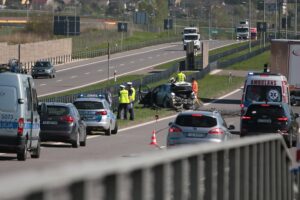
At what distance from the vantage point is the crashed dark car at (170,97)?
55.8m

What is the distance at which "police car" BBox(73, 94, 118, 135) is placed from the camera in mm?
39312

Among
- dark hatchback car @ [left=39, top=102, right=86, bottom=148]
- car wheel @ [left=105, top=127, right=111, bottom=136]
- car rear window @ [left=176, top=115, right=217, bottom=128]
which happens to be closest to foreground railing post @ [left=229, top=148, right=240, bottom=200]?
car rear window @ [left=176, top=115, right=217, bottom=128]

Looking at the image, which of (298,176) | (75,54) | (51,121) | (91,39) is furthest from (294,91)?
(91,39)

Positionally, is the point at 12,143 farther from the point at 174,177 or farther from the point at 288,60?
the point at 288,60

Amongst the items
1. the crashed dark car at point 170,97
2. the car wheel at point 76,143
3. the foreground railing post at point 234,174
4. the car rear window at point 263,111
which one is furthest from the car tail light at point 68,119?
the foreground railing post at point 234,174

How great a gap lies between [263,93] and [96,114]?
23.8ft

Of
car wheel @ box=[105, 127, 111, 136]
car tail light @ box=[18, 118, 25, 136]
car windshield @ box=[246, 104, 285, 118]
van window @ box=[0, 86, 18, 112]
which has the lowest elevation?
car wheel @ box=[105, 127, 111, 136]

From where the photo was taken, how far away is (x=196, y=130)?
26.9 m

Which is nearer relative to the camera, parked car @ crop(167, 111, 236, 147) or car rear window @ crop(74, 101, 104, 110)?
parked car @ crop(167, 111, 236, 147)

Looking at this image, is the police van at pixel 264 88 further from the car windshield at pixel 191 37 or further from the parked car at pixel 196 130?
the car windshield at pixel 191 37

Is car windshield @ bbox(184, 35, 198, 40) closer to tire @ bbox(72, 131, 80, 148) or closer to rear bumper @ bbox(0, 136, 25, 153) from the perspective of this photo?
tire @ bbox(72, 131, 80, 148)

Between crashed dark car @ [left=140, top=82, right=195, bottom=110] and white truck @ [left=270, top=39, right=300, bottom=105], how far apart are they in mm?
4645

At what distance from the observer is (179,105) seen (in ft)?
185

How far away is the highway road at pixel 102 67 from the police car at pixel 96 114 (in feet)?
93.0
